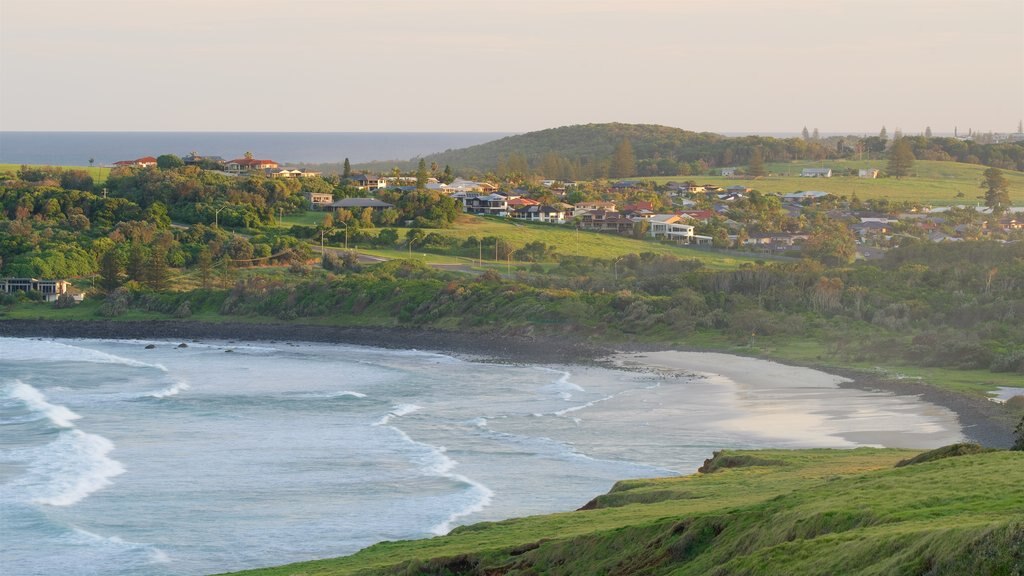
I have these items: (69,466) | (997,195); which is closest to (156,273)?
(69,466)

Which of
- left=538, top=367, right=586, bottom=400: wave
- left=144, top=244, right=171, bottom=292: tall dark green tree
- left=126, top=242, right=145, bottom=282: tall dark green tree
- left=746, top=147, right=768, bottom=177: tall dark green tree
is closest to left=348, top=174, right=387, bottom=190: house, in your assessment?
left=126, top=242, right=145, bottom=282: tall dark green tree

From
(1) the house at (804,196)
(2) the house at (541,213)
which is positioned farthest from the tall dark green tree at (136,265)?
(1) the house at (804,196)

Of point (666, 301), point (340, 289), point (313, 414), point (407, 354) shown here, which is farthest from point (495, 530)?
point (340, 289)

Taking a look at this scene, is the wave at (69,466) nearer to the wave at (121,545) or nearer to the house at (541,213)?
the wave at (121,545)

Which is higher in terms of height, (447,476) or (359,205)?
(359,205)

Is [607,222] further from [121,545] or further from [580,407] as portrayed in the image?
[121,545]

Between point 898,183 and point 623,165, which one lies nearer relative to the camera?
point 898,183

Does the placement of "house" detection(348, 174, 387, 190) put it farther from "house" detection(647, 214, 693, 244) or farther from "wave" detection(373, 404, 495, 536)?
"wave" detection(373, 404, 495, 536)
